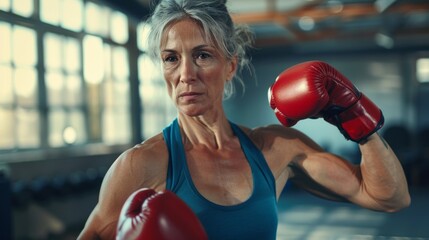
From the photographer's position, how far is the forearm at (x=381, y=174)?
4.61 ft

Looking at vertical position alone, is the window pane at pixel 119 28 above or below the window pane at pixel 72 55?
above

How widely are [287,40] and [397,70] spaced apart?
220cm

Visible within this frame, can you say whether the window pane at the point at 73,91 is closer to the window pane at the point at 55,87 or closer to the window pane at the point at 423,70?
the window pane at the point at 55,87

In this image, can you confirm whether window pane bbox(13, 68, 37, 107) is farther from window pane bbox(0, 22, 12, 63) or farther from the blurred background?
window pane bbox(0, 22, 12, 63)

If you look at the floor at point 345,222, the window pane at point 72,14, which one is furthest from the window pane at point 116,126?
the floor at point 345,222

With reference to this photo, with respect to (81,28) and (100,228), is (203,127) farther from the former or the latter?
(81,28)

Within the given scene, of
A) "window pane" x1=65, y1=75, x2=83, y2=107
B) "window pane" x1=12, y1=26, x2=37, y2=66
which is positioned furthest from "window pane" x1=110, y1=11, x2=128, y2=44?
"window pane" x1=12, y1=26, x2=37, y2=66

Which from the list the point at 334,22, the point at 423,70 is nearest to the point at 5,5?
the point at 334,22

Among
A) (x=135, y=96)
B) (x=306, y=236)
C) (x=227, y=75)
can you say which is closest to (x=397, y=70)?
(x=135, y=96)

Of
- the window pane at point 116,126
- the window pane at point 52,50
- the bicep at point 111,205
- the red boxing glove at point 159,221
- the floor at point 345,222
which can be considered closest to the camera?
the red boxing glove at point 159,221

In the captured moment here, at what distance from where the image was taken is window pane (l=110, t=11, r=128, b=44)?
6672mm

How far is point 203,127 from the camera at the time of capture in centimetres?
151

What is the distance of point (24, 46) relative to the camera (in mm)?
4797

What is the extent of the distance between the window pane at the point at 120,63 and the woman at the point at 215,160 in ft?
17.3
